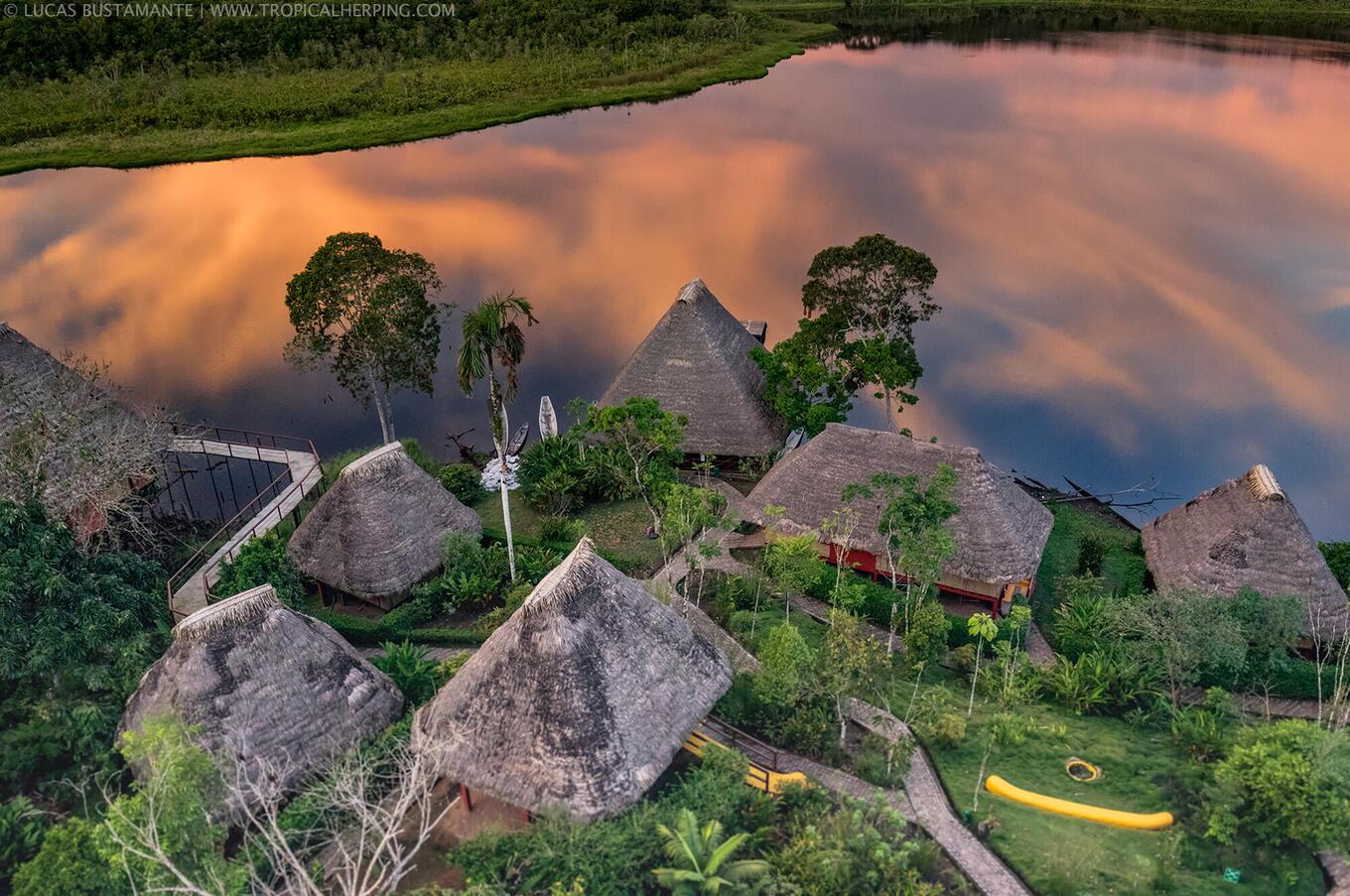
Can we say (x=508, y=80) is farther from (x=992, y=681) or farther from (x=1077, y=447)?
(x=992, y=681)

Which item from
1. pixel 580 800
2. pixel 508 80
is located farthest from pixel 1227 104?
pixel 580 800

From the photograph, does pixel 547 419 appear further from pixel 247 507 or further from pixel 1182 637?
pixel 1182 637

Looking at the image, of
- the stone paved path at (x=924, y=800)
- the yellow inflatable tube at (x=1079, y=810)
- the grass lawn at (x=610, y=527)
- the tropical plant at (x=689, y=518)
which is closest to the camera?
the stone paved path at (x=924, y=800)

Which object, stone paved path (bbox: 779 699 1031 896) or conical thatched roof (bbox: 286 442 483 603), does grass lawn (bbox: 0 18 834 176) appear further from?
stone paved path (bbox: 779 699 1031 896)

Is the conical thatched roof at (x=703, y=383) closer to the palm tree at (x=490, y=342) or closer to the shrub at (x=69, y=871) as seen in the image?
the palm tree at (x=490, y=342)

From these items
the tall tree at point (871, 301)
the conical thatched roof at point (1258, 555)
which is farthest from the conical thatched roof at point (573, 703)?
the tall tree at point (871, 301)

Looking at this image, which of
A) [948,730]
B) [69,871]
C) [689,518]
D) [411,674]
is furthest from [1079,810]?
Result: [69,871]

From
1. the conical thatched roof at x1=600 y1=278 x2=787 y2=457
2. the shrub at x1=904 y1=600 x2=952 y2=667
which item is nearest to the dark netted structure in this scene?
the shrub at x1=904 y1=600 x2=952 y2=667
